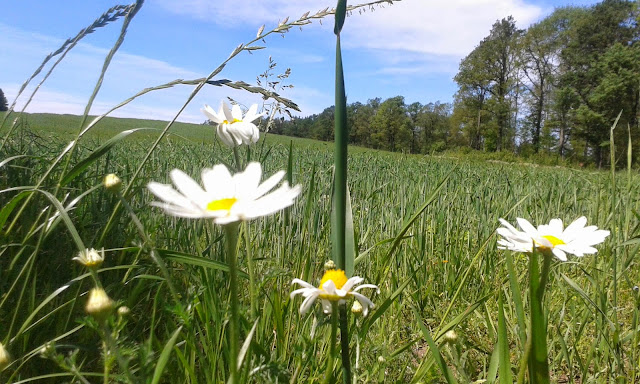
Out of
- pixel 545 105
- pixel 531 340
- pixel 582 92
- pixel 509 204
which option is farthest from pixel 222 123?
pixel 545 105

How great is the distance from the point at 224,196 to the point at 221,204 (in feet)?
0.10

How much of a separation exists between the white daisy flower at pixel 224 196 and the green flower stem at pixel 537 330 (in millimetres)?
331

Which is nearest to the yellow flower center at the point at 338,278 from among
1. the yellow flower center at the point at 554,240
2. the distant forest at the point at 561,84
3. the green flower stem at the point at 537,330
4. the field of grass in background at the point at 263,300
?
the field of grass in background at the point at 263,300

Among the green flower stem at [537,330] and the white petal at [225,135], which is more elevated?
the white petal at [225,135]

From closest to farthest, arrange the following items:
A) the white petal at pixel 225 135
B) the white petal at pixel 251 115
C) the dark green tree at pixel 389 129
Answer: the white petal at pixel 225 135 → the white petal at pixel 251 115 → the dark green tree at pixel 389 129

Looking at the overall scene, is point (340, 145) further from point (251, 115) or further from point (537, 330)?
point (251, 115)

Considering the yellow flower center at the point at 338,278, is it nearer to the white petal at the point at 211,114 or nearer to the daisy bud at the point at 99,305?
the daisy bud at the point at 99,305

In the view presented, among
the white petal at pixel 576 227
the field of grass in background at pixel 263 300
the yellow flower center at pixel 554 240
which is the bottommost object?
the field of grass in background at pixel 263 300

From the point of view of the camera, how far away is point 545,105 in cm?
2678

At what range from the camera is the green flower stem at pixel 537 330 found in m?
0.54

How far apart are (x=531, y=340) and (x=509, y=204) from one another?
5.87 feet

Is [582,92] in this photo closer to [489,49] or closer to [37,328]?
[489,49]

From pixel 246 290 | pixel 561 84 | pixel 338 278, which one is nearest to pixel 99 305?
pixel 338 278

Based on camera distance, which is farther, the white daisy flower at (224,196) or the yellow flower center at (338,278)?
the yellow flower center at (338,278)
